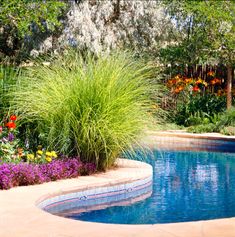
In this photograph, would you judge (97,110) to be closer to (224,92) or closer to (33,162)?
(33,162)

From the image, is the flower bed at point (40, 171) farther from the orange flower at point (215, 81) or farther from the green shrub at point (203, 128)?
the orange flower at point (215, 81)

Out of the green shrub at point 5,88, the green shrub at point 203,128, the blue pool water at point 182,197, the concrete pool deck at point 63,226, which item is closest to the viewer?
the concrete pool deck at point 63,226

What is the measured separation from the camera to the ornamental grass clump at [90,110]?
732 centimetres

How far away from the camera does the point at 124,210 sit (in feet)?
20.6

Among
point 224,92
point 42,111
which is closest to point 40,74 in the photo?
point 42,111

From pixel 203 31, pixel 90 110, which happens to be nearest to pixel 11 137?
pixel 90 110

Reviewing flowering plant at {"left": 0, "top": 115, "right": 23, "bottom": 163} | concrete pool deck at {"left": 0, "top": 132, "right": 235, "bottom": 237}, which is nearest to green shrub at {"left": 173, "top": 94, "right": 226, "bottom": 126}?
flowering plant at {"left": 0, "top": 115, "right": 23, "bottom": 163}

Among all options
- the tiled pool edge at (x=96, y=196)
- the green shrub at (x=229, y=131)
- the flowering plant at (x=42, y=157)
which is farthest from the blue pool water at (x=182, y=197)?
the green shrub at (x=229, y=131)

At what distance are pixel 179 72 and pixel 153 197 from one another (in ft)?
38.9

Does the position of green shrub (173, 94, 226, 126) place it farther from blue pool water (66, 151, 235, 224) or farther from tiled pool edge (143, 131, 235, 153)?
blue pool water (66, 151, 235, 224)

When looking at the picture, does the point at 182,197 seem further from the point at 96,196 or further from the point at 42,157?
the point at 42,157

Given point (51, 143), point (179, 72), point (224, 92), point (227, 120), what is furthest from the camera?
point (179, 72)

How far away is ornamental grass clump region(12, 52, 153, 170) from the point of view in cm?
732

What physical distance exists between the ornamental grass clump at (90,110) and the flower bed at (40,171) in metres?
0.30
